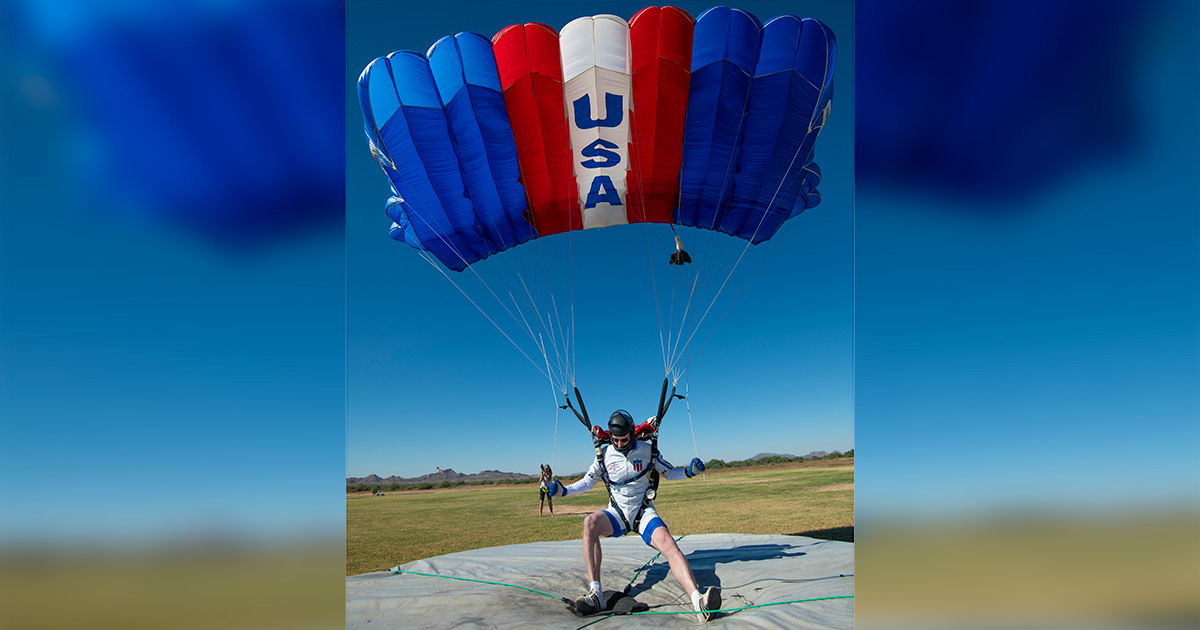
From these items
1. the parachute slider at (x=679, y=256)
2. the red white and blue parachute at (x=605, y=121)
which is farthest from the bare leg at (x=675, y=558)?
the red white and blue parachute at (x=605, y=121)

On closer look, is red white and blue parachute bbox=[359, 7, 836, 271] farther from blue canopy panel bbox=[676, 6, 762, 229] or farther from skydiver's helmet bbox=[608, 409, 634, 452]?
skydiver's helmet bbox=[608, 409, 634, 452]

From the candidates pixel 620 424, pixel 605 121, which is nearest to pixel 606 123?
pixel 605 121

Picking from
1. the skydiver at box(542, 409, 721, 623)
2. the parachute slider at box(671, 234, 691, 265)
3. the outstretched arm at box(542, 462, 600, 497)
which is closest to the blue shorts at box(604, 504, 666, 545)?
the skydiver at box(542, 409, 721, 623)

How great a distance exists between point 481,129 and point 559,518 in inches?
379

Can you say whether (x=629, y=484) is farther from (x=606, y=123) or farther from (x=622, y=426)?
(x=606, y=123)

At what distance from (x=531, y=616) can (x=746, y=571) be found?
194 cm

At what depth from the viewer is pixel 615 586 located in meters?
4.63

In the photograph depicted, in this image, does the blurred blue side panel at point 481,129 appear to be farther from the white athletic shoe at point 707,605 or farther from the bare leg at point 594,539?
the white athletic shoe at point 707,605

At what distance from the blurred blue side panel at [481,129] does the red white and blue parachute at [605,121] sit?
0.01 m

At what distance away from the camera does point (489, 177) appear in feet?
17.1

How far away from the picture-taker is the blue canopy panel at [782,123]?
4379 millimetres

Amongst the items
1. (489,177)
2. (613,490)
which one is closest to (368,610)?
(613,490)

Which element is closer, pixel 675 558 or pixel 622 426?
pixel 675 558

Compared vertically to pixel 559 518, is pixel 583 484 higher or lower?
higher
